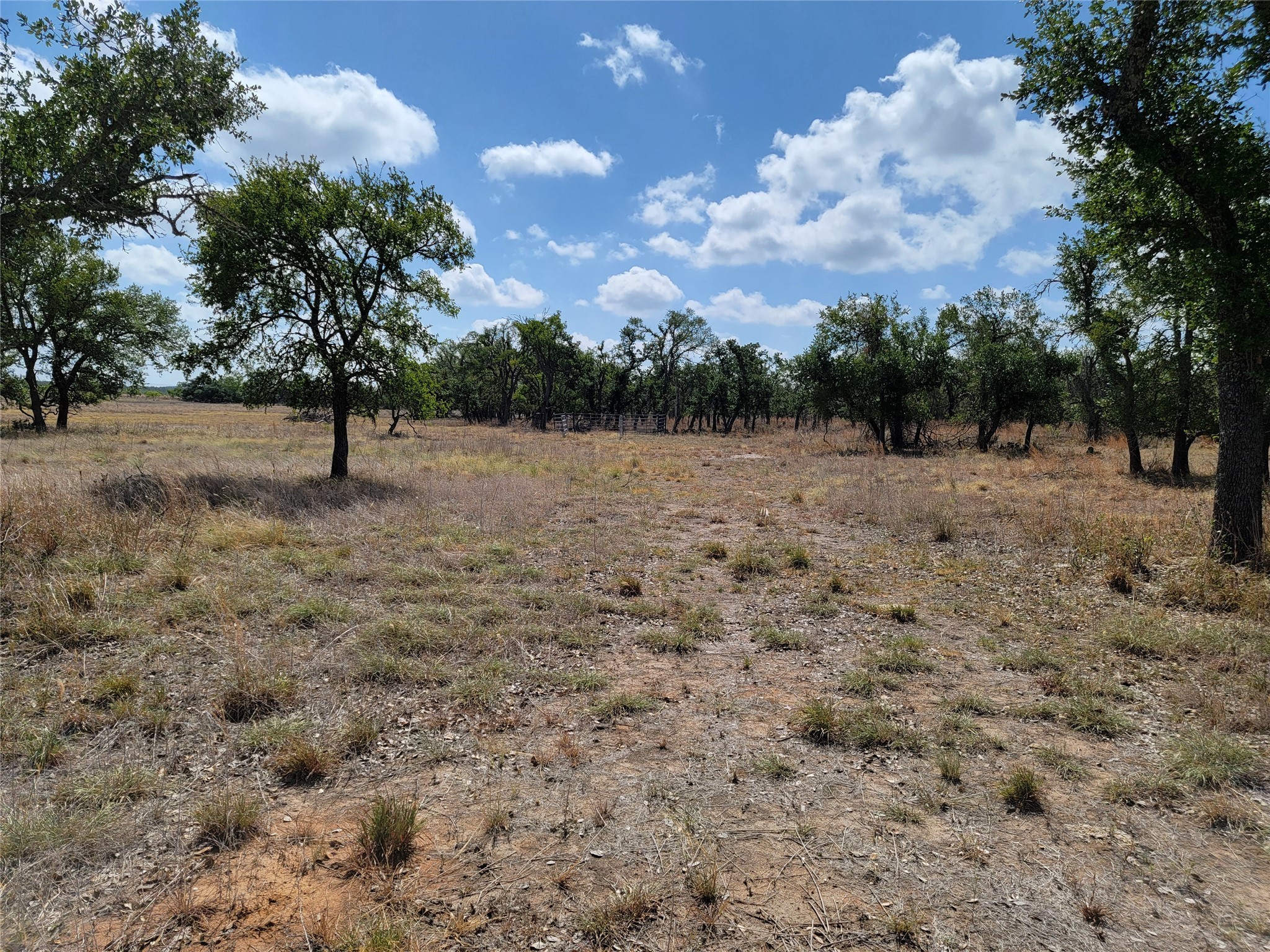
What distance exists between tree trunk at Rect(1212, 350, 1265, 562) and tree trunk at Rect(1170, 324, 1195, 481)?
11.8 m

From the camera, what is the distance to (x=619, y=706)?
17.1ft

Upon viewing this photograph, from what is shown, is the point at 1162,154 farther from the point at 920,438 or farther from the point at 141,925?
the point at 920,438

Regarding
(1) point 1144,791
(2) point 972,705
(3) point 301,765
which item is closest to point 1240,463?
(2) point 972,705

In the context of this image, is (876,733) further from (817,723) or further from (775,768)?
(775,768)

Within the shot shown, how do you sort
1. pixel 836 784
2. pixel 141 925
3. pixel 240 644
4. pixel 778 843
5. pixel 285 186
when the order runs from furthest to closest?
pixel 285 186 < pixel 240 644 < pixel 836 784 < pixel 778 843 < pixel 141 925

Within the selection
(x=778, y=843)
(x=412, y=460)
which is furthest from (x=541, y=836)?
(x=412, y=460)

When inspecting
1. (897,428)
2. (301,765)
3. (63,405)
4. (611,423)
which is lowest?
(301,765)

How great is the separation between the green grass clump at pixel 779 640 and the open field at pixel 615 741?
4 cm

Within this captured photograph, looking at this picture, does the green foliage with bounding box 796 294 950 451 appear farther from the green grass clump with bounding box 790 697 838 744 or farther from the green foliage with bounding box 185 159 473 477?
the green grass clump with bounding box 790 697 838 744

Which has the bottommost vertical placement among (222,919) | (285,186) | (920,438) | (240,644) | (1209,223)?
(222,919)

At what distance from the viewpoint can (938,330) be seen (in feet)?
124

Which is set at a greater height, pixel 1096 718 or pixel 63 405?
pixel 63 405

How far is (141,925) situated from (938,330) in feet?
144

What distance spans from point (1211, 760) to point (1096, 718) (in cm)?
76
